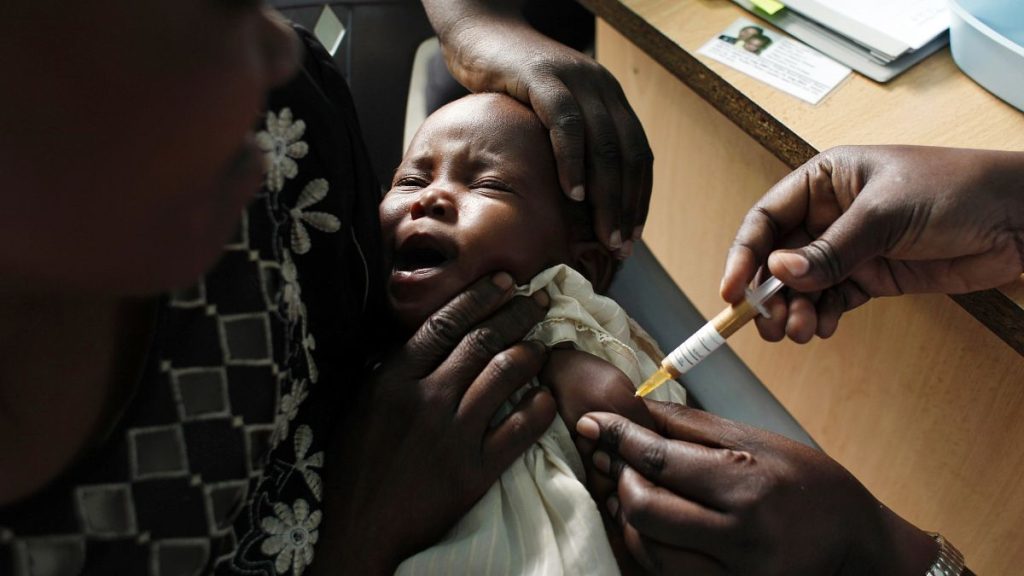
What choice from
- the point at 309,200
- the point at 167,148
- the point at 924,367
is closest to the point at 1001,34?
the point at 924,367

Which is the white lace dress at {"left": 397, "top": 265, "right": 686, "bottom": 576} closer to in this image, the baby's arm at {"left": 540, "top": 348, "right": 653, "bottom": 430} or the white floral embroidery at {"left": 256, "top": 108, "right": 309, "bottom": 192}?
the baby's arm at {"left": 540, "top": 348, "right": 653, "bottom": 430}

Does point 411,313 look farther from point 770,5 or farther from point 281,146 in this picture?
point 770,5

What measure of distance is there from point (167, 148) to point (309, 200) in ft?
1.48

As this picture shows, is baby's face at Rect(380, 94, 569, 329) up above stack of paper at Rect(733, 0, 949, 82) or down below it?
below

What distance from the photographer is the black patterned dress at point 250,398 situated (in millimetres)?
642

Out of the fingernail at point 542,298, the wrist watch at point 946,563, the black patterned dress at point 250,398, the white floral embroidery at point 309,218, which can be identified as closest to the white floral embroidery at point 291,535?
the black patterned dress at point 250,398

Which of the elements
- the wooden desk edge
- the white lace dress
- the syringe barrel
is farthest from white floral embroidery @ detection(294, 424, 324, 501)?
the wooden desk edge

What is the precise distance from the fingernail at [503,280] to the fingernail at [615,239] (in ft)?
0.68

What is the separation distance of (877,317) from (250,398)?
114 centimetres

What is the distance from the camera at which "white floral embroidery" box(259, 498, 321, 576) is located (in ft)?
2.74

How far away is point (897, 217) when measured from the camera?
103 centimetres

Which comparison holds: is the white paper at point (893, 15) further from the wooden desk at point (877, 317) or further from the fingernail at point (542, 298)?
the fingernail at point (542, 298)

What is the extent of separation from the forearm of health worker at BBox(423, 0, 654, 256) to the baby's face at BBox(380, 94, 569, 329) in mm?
46

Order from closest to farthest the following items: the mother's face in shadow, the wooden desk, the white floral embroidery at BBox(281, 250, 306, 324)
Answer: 1. the mother's face in shadow
2. the white floral embroidery at BBox(281, 250, 306, 324)
3. the wooden desk
